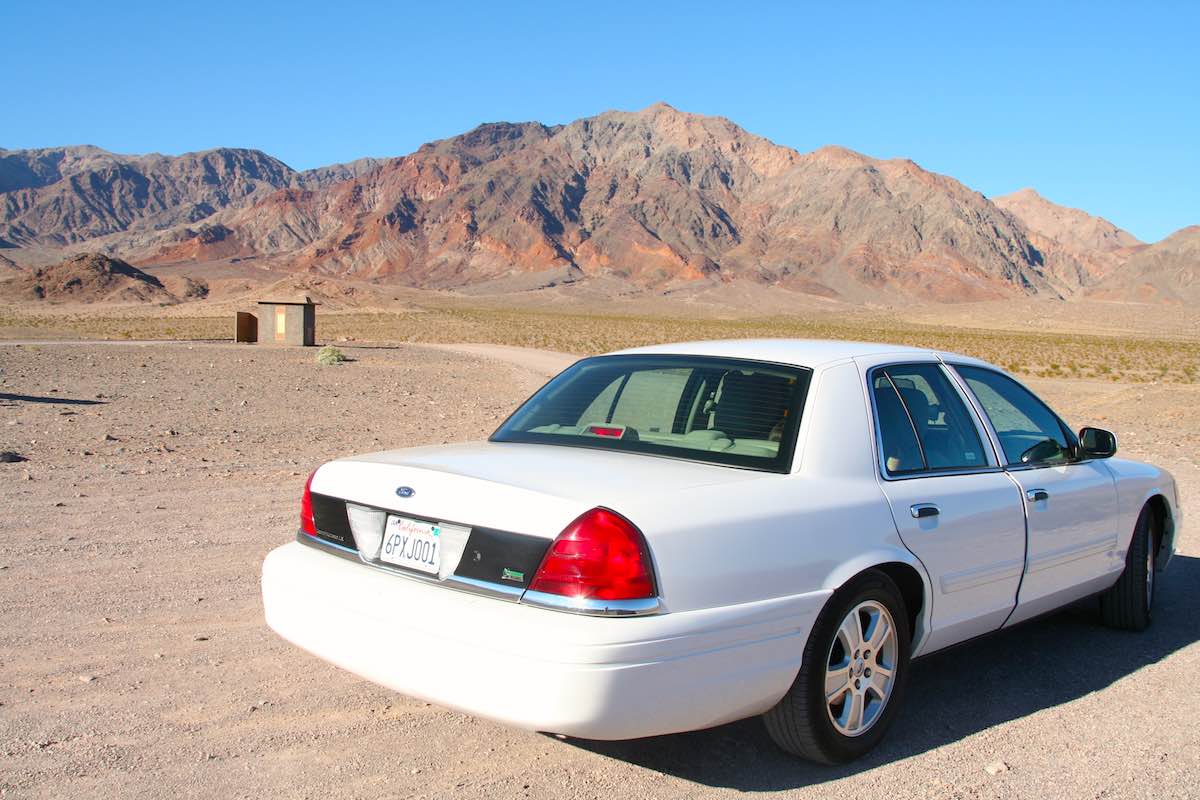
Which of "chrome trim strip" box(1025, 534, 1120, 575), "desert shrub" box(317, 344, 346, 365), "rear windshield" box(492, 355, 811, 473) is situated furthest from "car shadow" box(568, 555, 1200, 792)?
"desert shrub" box(317, 344, 346, 365)

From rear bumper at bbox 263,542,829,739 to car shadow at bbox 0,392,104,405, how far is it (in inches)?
538

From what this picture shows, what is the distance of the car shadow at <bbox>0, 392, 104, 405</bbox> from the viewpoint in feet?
51.3

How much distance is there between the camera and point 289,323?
37344mm

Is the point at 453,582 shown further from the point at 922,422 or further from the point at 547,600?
the point at 922,422

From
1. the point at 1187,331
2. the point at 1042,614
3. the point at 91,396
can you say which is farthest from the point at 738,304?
the point at 1042,614

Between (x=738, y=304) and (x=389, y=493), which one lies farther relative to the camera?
(x=738, y=304)

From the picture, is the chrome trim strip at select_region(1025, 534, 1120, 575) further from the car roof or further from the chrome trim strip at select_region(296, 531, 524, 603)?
the chrome trim strip at select_region(296, 531, 524, 603)

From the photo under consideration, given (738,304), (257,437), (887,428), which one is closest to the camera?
(887,428)

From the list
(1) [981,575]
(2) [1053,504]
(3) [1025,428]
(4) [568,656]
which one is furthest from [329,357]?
(4) [568,656]

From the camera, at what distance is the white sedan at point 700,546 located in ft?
11.1

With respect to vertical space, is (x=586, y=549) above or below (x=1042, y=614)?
above

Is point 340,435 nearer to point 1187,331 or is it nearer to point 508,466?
point 508,466

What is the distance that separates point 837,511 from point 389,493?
156 centimetres

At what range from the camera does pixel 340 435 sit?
13633mm
